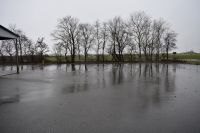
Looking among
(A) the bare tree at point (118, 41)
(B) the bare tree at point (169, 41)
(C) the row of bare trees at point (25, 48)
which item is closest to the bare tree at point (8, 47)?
(C) the row of bare trees at point (25, 48)

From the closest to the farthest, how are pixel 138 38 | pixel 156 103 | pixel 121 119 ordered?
pixel 121 119, pixel 156 103, pixel 138 38

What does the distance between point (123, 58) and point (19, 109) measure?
137 feet

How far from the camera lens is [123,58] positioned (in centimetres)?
4597

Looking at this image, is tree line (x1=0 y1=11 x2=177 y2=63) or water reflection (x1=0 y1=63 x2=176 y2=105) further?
tree line (x1=0 y1=11 x2=177 y2=63)

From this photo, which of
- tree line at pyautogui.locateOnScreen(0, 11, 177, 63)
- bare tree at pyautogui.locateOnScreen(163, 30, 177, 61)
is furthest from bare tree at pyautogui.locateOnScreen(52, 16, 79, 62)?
bare tree at pyautogui.locateOnScreen(163, 30, 177, 61)

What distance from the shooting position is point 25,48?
1663 inches

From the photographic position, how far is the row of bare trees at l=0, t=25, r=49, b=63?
40.6 metres

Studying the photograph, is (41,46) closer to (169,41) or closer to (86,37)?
(86,37)

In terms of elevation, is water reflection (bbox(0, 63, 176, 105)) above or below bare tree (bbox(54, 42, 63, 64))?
below

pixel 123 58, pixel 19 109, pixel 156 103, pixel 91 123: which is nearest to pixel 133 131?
pixel 91 123

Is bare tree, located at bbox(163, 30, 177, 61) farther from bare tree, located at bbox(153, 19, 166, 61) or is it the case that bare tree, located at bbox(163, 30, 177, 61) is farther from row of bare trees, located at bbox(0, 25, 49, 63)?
row of bare trees, located at bbox(0, 25, 49, 63)

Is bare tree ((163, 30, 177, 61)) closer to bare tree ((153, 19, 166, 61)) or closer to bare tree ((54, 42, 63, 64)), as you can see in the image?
bare tree ((153, 19, 166, 61))

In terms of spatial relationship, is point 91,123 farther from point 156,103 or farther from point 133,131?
point 156,103

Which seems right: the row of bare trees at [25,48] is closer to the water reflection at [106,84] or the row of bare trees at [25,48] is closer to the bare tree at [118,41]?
the bare tree at [118,41]
